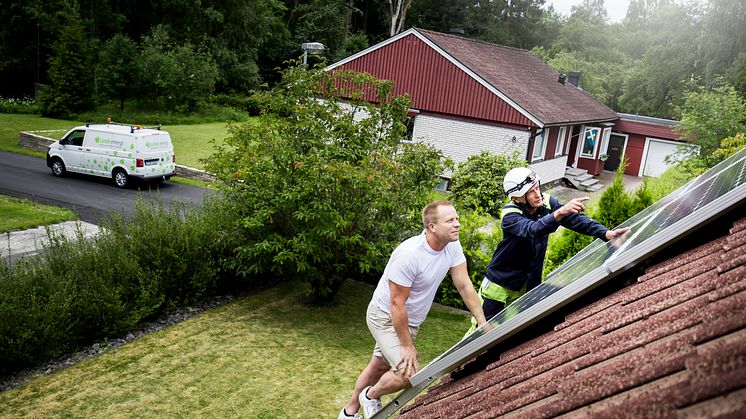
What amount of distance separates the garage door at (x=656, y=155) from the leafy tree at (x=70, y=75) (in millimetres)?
34243

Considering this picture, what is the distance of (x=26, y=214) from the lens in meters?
16.8

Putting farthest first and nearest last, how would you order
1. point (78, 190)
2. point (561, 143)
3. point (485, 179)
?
point (561, 143) < point (485, 179) < point (78, 190)

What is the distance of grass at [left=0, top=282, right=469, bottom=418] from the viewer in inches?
283

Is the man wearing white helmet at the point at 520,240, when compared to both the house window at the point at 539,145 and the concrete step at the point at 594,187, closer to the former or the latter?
the house window at the point at 539,145

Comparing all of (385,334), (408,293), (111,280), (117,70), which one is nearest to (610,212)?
(385,334)

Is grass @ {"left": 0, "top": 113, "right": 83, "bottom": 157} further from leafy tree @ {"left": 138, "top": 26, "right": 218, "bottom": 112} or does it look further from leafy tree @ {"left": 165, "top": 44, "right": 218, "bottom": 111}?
leafy tree @ {"left": 165, "top": 44, "right": 218, "bottom": 111}

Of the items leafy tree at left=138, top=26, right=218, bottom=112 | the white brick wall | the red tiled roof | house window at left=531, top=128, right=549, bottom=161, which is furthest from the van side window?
the red tiled roof

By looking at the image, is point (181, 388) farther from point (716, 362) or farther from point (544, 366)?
point (716, 362)

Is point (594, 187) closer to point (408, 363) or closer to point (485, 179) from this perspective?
point (485, 179)

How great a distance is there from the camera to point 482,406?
2.71 m

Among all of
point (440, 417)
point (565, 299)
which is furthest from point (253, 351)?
point (565, 299)

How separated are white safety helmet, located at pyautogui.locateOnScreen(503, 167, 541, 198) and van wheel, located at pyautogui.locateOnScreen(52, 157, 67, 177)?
69.6 feet

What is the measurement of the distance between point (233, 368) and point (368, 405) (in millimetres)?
4121

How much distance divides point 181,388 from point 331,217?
3569 millimetres
